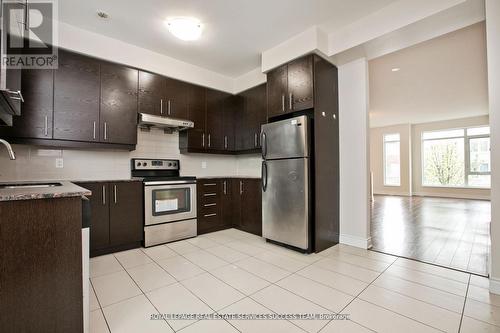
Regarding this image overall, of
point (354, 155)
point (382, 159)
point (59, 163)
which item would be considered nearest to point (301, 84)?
point (354, 155)

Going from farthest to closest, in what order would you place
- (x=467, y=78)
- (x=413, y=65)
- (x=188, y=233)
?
1. (x=467, y=78)
2. (x=413, y=65)
3. (x=188, y=233)

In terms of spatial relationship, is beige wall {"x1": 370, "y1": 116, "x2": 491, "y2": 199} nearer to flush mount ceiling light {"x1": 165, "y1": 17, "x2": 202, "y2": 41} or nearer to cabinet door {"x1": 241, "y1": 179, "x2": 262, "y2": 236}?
cabinet door {"x1": 241, "y1": 179, "x2": 262, "y2": 236}

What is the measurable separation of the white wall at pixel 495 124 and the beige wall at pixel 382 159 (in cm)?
772

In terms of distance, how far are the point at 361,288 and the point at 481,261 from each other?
1662 mm

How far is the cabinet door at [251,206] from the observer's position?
353 cm

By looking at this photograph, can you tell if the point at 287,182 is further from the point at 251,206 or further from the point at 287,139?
the point at 251,206

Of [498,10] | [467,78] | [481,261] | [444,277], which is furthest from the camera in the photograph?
[467,78]

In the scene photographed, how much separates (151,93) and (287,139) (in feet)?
6.82

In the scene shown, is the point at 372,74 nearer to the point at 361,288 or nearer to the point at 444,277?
the point at 444,277

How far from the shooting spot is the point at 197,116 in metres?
3.76

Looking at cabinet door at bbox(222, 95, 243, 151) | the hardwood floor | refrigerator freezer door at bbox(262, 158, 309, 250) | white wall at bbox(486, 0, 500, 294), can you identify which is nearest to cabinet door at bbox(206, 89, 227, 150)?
cabinet door at bbox(222, 95, 243, 151)

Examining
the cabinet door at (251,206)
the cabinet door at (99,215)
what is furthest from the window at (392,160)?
the cabinet door at (99,215)

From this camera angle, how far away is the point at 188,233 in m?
3.42

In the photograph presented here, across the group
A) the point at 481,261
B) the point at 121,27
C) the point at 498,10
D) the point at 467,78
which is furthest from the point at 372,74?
the point at 121,27
